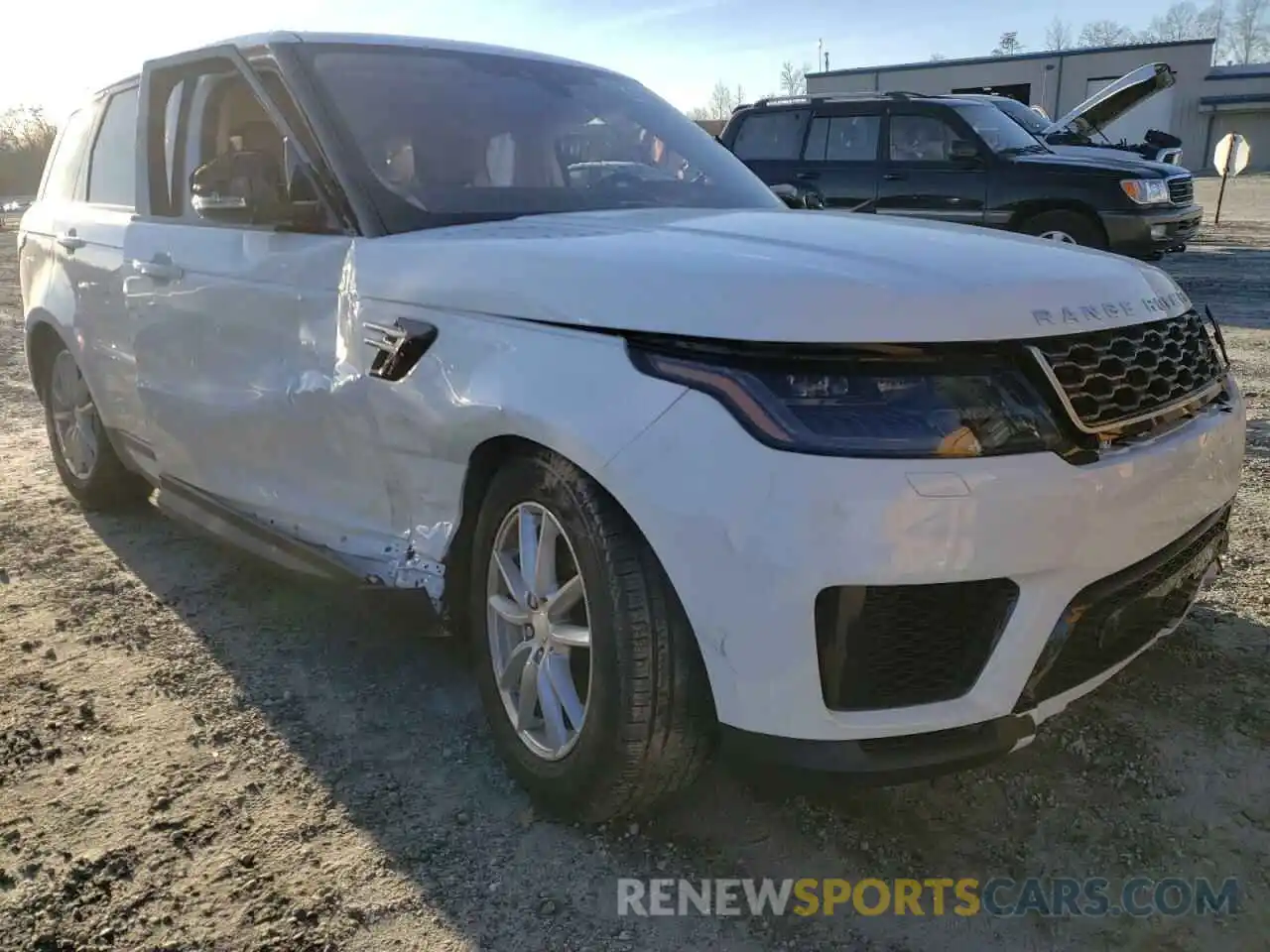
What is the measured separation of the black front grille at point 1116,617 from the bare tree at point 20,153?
53082mm

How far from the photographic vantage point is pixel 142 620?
358cm

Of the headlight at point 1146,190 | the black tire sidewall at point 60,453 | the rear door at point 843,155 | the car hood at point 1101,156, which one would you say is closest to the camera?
the black tire sidewall at point 60,453

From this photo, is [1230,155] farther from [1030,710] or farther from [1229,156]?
[1030,710]

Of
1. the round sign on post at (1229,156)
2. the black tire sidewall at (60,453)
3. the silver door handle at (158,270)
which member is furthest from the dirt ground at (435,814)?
the round sign on post at (1229,156)

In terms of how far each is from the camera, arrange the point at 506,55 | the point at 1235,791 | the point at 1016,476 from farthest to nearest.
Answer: the point at 506,55 < the point at 1235,791 < the point at 1016,476

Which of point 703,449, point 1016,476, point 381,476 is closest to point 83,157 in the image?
point 381,476

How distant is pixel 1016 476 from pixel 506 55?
240 centimetres

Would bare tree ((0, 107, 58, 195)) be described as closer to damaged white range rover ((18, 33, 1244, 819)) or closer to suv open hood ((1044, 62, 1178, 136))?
suv open hood ((1044, 62, 1178, 136))

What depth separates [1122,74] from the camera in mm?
45781

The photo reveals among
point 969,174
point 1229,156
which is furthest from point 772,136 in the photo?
point 1229,156

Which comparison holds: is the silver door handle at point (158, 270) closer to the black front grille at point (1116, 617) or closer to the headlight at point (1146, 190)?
the black front grille at point (1116, 617)

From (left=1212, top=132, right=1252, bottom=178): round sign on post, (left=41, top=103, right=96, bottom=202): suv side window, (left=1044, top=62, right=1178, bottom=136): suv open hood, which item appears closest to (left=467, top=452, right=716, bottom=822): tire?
(left=41, top=103, right=96, bottom=202): suv side window

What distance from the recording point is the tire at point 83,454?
4.52 m

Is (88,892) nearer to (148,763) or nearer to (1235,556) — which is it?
(148,763)
